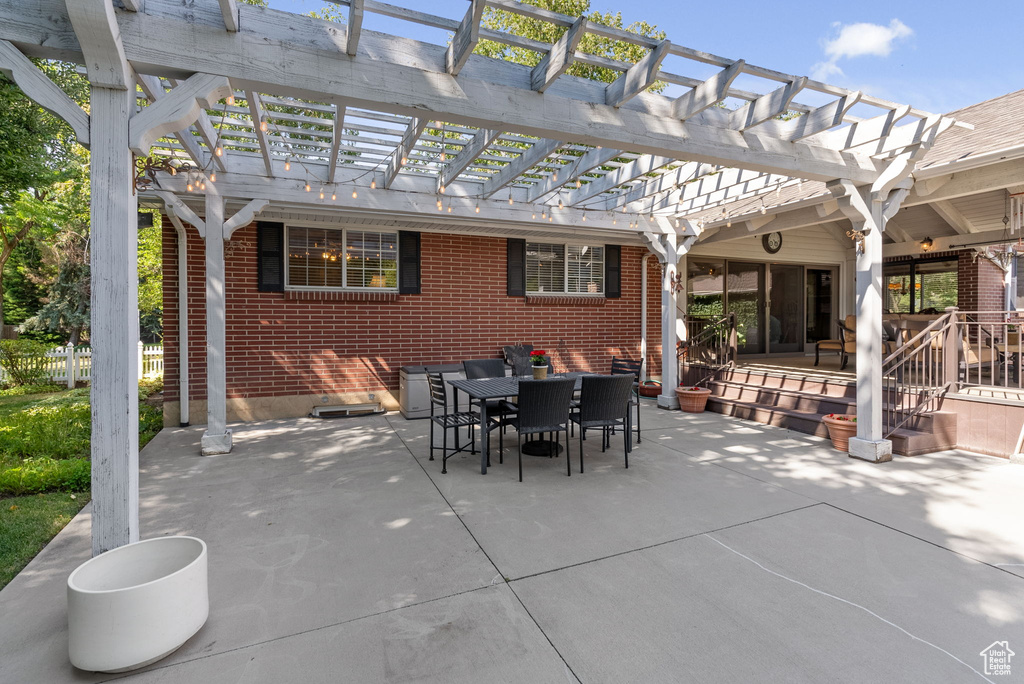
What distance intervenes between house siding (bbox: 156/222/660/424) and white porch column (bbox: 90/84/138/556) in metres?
4.59

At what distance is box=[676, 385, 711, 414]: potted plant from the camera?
23.6 ft

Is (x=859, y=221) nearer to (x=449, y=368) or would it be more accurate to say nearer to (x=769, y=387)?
Result: (x=769, y=387)

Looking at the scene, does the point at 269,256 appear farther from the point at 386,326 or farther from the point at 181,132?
the point at 181,132

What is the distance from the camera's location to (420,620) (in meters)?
→ 2.24

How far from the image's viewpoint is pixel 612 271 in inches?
346

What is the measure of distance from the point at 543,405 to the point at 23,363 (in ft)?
39.1

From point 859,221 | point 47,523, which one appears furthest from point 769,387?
point 47,523

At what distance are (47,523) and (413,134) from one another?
12.5 feet

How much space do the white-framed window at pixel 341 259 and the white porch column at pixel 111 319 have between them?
4711 mm

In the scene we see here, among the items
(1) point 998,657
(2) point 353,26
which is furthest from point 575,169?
(1) point 998,657

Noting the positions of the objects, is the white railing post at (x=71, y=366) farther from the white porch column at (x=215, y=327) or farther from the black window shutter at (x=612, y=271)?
the black window shutter at (x=612, y=271)

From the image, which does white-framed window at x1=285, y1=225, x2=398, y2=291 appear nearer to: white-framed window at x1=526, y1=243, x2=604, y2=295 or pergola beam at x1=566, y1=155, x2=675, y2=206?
white-framed window at x1=526, y1=243, x2=604, y2=295

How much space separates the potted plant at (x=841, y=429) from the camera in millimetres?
4996

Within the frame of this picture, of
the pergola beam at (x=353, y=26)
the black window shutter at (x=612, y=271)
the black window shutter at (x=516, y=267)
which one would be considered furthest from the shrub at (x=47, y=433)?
the black window shutter at (x=612, y=271)
